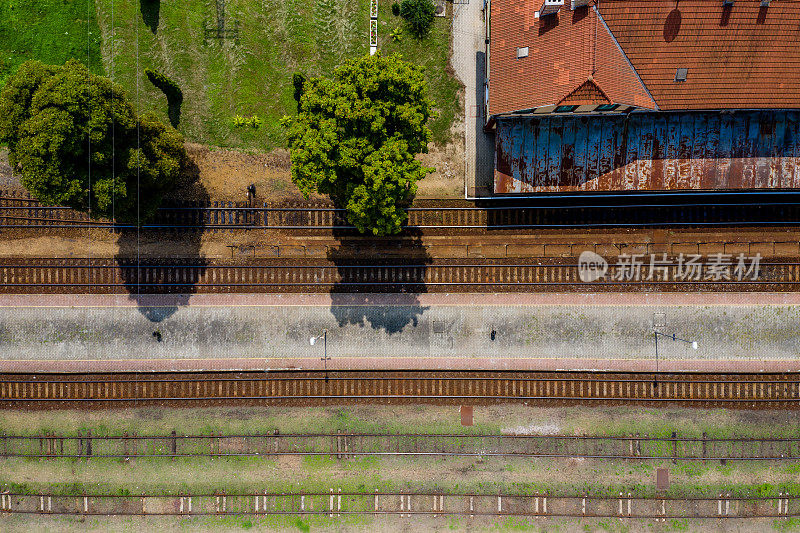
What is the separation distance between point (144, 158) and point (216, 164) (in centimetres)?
584

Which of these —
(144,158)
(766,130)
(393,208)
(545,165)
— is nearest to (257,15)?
(144,158)

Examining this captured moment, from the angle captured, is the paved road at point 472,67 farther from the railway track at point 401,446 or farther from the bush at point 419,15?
the railway track at point 401,446

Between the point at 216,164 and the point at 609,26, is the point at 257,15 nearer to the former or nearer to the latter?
the point at 216,164

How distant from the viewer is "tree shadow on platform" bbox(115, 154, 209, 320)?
3369cm

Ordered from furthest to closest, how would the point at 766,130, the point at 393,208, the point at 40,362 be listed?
the point at 40,362 < the point at 766,130 < the point at 393,208

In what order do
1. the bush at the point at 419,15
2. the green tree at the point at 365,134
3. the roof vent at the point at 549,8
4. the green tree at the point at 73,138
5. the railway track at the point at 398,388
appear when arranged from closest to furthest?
the green tree at the point at 73,138
the green tree at the point at 365,134
the roof vent at the point at 549,8
the bush at the point at 419,15
the railway track at the point at 398,388

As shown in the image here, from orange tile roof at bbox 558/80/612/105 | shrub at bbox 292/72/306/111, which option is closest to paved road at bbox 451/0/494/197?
orange tile roof at bbox 558/80/612/105

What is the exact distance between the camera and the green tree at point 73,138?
26562 mm

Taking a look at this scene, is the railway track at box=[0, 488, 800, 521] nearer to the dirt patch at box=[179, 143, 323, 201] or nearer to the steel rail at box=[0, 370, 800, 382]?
the steel rail at box=[0, 370, 800, 382]

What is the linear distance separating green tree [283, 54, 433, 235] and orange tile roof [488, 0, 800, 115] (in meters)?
6.66

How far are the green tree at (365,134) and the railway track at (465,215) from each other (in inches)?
228

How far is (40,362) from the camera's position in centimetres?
3372

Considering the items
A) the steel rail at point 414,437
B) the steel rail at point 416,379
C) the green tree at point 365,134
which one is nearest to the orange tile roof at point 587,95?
the green tree at point 365,134

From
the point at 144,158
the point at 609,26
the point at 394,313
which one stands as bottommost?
the point at 394,313
